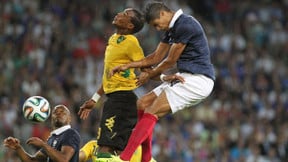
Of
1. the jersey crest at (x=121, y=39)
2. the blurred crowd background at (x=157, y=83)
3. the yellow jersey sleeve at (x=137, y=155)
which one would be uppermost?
the jersey crest at (x=121, y=39)

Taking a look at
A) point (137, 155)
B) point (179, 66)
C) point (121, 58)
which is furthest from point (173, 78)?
point (137, 155)

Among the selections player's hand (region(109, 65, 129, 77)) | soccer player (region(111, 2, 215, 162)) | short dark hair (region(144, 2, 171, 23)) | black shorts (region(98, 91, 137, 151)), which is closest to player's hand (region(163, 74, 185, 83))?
soccer player (region(111, 2, 215, 162))

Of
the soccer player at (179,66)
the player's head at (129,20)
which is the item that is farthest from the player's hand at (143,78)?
the player's head at (129,20)

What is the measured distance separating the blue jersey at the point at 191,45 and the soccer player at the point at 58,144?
5.11 ft

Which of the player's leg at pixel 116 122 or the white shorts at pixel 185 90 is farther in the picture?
the player's leg at pixel 116 122

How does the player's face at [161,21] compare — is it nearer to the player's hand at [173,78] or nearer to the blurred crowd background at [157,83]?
the player's hand at [173,78]

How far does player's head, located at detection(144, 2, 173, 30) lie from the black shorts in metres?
1.20

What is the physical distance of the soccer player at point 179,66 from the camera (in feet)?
36.6

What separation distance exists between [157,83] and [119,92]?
8326mm

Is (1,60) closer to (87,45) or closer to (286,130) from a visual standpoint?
(87,45)

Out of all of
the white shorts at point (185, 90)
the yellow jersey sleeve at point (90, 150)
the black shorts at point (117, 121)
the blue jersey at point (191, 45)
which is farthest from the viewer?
the yellow jersey sleeve at point (90, 150)

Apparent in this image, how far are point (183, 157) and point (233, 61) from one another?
12.7 ft

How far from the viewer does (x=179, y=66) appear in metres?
11.3

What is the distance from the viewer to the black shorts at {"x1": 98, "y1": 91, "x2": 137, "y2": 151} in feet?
39.2
